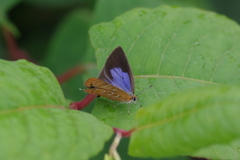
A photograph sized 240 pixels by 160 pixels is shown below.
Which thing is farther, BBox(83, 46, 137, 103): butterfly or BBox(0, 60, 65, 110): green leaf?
BBox(83, 46, 137, 103): butterfly

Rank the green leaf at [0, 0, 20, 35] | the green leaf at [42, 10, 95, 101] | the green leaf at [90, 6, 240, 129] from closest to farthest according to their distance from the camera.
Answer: the green leaf at [90, 6, 240, 129], the green leaf at [0, 0, 20, 35], the green leaf at [42, 10, 95, 101]

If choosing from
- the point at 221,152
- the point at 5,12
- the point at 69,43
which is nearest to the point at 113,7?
the point at 5,12

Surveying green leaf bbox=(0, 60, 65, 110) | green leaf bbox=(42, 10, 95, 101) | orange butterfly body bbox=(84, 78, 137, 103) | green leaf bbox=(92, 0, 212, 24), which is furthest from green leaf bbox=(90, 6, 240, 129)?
green leaf bbox=(42, 10, 95, 101)

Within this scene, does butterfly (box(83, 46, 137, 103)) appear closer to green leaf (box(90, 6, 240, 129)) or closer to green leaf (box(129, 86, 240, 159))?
green leaf (box(90, 6, 240, 129))

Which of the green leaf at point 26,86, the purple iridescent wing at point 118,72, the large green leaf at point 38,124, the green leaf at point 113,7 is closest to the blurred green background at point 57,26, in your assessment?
the green leaf at point 113,7

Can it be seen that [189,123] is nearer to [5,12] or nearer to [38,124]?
[38,124]

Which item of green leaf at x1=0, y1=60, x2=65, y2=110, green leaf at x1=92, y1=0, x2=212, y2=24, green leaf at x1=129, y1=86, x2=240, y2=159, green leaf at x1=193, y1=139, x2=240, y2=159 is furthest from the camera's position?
green leaf at x1=92, y1=0, x2=212, y2=24
